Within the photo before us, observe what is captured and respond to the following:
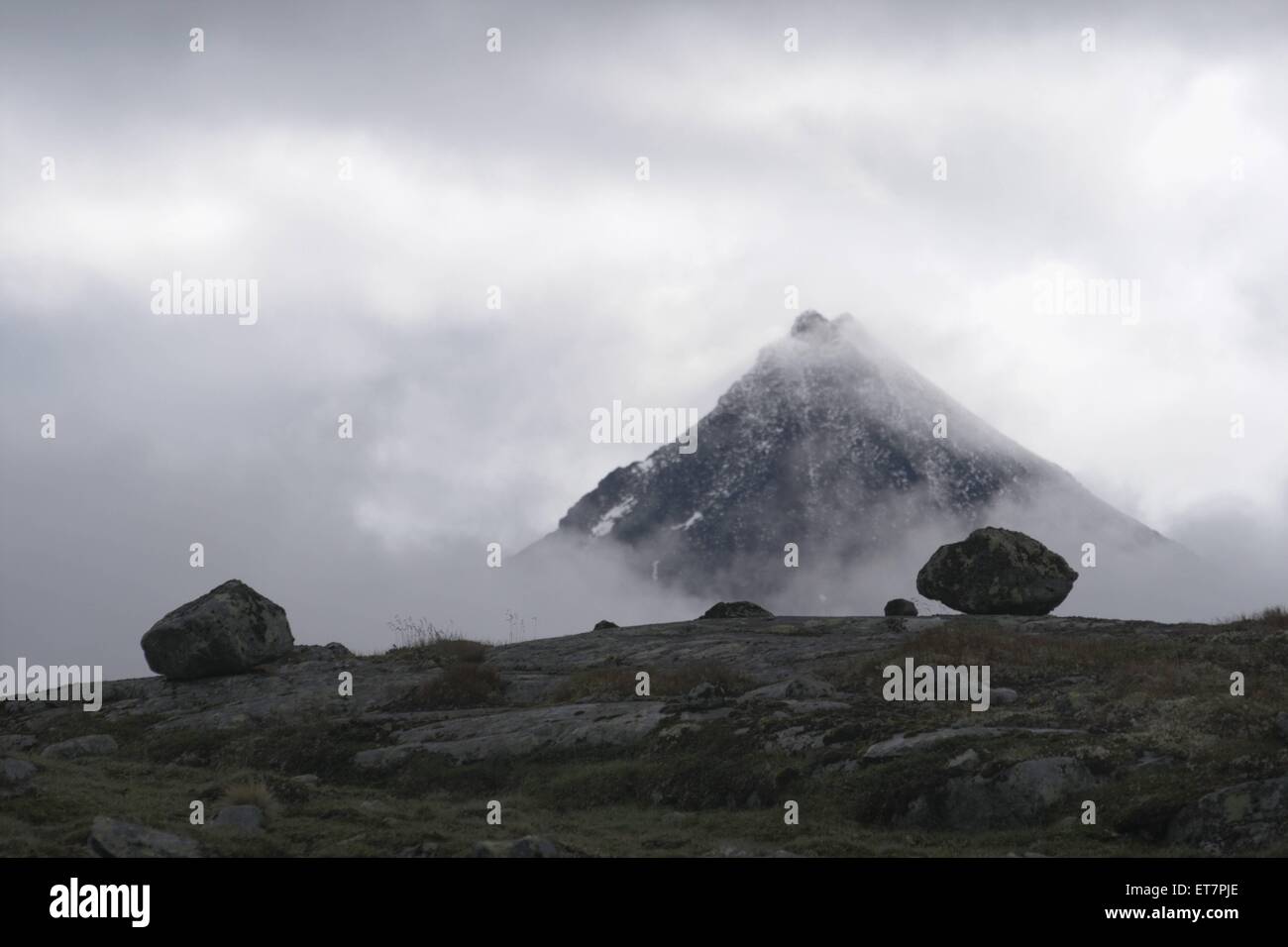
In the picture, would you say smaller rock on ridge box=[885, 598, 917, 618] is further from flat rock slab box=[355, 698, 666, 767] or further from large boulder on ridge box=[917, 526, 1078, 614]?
flat rock slab box=[355, 698, 666, 767]

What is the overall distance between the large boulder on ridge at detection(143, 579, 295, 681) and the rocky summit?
2.27 feet

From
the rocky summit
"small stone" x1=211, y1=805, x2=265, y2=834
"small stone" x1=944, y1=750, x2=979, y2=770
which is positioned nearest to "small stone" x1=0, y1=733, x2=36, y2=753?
the rocky summit

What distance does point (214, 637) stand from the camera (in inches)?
1699

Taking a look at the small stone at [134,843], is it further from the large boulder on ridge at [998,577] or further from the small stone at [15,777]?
the large boulder on ridge at [998,577]

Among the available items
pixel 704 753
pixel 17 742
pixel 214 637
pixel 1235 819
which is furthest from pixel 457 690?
pixel 1235 819

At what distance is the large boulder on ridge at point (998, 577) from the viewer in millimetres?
45094

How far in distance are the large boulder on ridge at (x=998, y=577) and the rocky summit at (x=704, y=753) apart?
1.90 m

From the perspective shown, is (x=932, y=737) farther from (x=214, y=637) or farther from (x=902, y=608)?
(x=214, y=637)

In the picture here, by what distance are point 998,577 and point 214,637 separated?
28.6 metres

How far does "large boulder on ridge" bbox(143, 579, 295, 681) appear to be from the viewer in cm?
4316

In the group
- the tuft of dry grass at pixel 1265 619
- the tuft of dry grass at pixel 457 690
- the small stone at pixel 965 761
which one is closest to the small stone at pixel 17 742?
the tuft of dry grass at pixel 457 690

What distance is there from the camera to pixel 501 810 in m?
25.7
